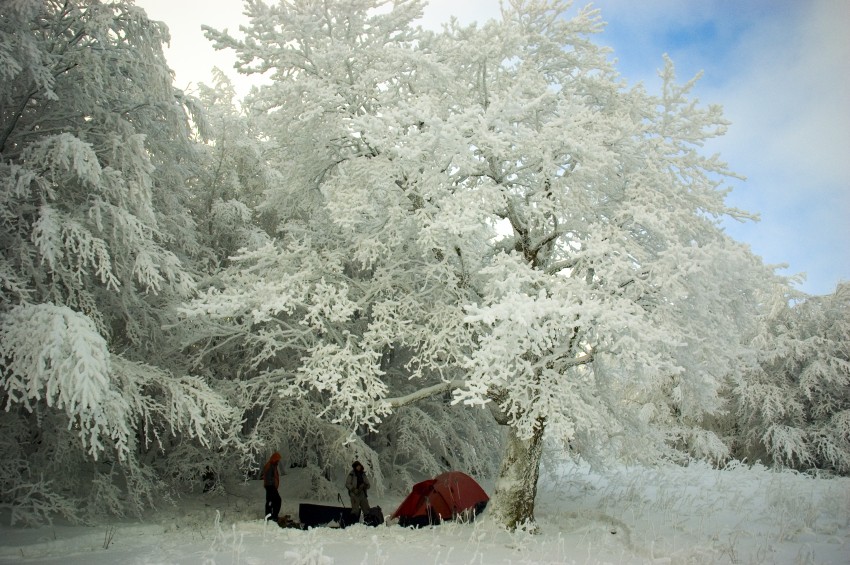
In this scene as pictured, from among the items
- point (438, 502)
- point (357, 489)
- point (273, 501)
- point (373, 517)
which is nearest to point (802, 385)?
point (438, 502)

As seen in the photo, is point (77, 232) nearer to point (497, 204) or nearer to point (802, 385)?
point (497, 204)

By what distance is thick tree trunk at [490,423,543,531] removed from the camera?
25.5ft

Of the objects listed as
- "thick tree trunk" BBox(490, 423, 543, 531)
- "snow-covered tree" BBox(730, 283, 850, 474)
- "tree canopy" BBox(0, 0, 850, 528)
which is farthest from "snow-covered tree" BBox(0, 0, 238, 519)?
"snow-covered tree" BBox(730, 283, 850, 474)

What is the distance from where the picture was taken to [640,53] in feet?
23.5

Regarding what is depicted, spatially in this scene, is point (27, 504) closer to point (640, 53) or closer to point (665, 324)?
point (665, 324)

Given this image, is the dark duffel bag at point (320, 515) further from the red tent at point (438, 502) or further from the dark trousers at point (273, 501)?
the red tent at point (438, 502)

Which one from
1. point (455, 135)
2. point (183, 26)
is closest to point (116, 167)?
point (183, 26)

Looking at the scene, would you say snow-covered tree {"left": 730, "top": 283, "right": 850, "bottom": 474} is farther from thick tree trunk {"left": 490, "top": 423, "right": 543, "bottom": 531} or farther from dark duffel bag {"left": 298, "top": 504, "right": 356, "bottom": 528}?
dark duffel bag {"left": 298, "top": 504, "right": 356, "bottom": 528}

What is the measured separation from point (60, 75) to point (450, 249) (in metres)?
5.86

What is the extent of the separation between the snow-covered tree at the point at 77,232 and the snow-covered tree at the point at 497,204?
1.12 m

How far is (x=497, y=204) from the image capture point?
679 cm

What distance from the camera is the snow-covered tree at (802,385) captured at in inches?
619

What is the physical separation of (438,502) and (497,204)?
16.9 feet

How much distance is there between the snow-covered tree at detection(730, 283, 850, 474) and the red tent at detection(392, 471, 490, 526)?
11479 millimetres
